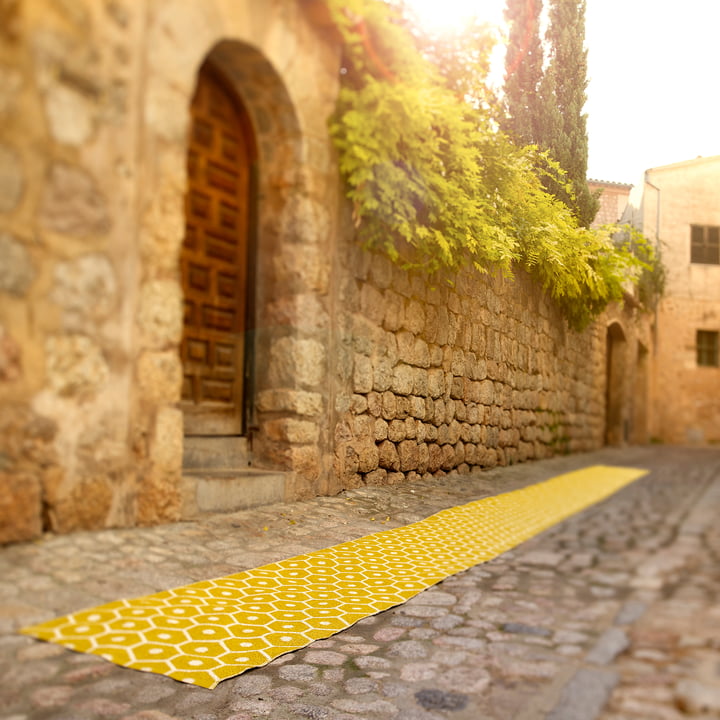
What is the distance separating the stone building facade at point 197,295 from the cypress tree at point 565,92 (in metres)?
1.28

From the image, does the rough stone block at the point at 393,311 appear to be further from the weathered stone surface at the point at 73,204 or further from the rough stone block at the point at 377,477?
the weathered stone surface at the point at 73,204

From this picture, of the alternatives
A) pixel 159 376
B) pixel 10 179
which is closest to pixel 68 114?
pixel 10 179

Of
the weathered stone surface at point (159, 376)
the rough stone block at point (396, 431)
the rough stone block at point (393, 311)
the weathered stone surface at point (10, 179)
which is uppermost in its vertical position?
the weathered stone surface at point (10, 179)

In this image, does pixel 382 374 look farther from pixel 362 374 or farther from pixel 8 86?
pixel 8 86

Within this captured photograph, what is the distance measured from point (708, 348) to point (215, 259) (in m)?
10.9

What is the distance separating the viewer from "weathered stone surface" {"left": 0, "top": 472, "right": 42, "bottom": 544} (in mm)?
2230

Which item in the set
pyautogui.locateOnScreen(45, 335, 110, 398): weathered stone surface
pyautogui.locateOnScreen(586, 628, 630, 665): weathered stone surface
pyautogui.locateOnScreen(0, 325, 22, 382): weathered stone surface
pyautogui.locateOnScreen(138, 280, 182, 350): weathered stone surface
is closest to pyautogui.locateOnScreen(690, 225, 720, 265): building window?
pyautogui.locateOnScreen(138, 280, 182, 350): weathered stone surface

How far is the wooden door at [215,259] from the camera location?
3.52 metres

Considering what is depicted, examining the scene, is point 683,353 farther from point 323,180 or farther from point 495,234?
point 323,180

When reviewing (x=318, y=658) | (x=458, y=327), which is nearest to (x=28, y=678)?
(x=318, y=658)

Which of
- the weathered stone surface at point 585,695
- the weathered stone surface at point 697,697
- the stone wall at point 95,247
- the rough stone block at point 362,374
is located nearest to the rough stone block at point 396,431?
the rough stone block at point 362,374

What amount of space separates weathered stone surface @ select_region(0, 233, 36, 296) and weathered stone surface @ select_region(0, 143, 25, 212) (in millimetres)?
105

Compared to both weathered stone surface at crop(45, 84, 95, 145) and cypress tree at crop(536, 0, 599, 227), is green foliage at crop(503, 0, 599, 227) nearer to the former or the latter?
cypress tree at crop(536, 0, 599, 227)

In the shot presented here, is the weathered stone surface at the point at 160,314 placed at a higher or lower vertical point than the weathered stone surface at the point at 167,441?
higher
